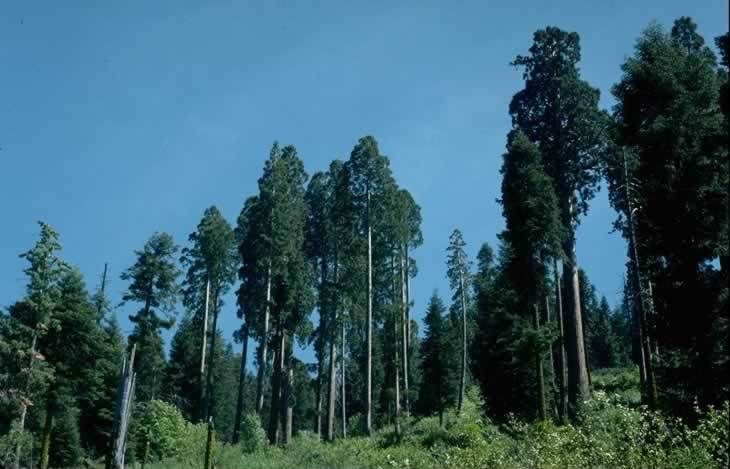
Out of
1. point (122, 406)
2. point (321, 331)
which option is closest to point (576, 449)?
point (122, 406)

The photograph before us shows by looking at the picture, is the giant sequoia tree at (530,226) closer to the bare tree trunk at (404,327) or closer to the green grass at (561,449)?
the green grass at (561,449)

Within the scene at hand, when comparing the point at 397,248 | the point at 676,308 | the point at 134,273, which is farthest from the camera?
the point at 397,248

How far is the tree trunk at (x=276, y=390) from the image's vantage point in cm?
4153

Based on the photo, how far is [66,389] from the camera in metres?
33.1

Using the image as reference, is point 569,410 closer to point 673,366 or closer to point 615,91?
point 673,366

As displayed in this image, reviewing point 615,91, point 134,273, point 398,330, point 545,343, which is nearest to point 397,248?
point 398,330

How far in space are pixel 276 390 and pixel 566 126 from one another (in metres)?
22.4

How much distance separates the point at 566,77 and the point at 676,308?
15.0 meters

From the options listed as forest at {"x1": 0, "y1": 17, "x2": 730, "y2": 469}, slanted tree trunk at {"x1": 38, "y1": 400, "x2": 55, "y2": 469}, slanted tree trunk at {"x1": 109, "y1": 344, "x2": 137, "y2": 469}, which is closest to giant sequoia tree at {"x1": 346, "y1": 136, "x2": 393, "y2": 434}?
forest at {"x1": 0, "y1": 17, "x2": 730, "y2": 469}

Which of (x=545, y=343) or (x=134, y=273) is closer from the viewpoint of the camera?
(x=545, y=343)

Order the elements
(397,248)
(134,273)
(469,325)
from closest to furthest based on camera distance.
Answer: (134,273) → (397,248) → (469,325)

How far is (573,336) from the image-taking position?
94.8 ft

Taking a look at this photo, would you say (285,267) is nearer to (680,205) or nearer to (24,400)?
(24,400)

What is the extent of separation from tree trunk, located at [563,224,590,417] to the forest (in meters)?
0.11
